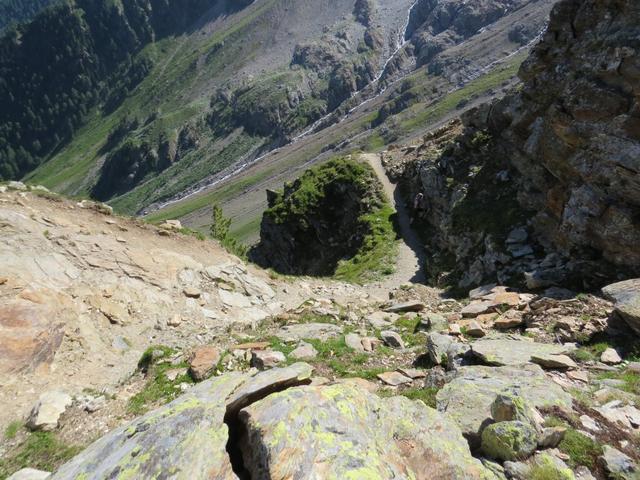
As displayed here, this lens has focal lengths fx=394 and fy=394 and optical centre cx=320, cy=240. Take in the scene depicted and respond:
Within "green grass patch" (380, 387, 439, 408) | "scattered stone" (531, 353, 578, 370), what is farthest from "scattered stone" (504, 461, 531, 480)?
"scattered stone" (531, 353, 578, 370)

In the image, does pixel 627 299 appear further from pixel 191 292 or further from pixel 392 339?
pixel 191 292

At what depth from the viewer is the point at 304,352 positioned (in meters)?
16.0

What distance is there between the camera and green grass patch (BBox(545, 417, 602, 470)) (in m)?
8.43

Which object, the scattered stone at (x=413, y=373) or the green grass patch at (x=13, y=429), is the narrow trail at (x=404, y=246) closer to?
the scattered stone at (x=413, y=373)

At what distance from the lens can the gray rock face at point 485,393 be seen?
9.80 meters

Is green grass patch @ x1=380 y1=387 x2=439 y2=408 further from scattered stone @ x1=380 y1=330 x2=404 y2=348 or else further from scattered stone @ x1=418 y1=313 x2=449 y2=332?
scattered stone @ x1=418 y1=313 x2=449 y2=332

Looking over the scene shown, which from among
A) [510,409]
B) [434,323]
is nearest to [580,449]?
[510,409]

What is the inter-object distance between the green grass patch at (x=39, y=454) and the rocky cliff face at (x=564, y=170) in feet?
84.1

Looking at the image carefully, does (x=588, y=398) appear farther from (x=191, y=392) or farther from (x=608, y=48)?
(x=608, y=48)

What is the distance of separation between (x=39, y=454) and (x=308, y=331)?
424 inches

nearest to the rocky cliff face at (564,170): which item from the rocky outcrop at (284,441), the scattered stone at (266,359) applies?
the scattered stone at (266,359)

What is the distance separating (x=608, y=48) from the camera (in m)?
26.5

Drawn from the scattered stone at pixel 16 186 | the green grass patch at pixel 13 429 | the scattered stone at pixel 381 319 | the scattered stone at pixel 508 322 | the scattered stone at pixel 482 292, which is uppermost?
the scattered stone at pixel 16 186

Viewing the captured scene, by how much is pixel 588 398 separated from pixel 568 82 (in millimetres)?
28010
